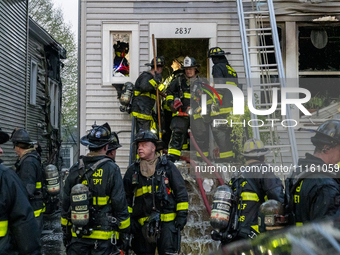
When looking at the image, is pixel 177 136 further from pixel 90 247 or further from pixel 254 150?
pixel 90 247

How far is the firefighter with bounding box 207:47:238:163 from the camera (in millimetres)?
7566

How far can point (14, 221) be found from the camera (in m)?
2.87

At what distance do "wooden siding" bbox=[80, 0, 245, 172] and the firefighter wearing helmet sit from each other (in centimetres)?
497

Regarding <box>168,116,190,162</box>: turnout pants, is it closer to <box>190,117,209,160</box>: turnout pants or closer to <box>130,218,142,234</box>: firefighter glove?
<box>190,117,209,160</box>: turnout pants

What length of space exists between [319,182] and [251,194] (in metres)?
1.24

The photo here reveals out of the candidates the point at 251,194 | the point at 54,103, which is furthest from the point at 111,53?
the point at 54,103

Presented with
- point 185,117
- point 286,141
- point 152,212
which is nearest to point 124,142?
point 185,117

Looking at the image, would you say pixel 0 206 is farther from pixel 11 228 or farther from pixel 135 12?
pixel 135 12

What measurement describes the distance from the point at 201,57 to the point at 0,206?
370 inches

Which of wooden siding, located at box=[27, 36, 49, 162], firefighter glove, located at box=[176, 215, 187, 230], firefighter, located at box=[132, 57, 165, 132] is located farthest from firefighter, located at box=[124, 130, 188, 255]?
wooden siding, located at box=[27, 36, 49, 162]

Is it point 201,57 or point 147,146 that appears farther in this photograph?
point 201,57

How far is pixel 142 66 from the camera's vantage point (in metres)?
9.06

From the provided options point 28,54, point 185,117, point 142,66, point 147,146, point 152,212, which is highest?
point 28,54

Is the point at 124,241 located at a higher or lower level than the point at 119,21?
lower
